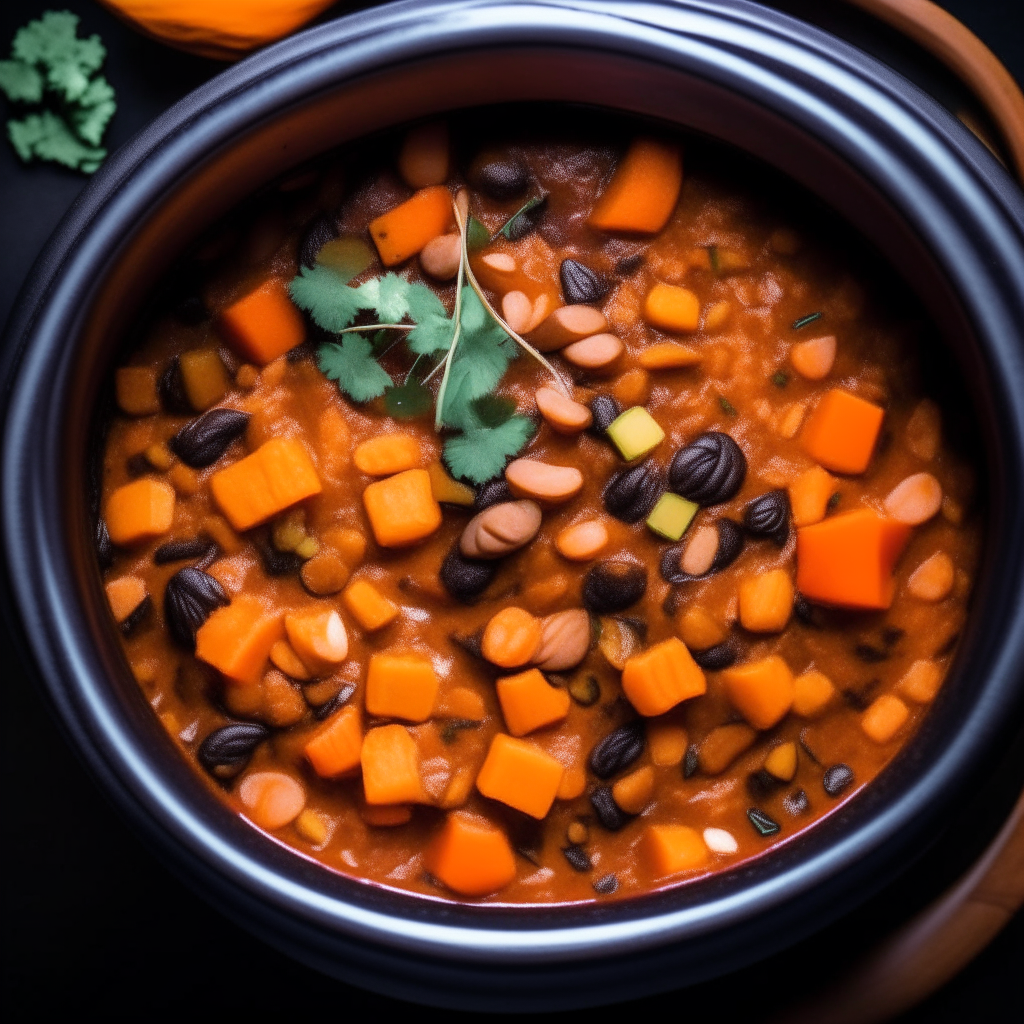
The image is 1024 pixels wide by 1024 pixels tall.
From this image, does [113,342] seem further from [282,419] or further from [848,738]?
[848,738]

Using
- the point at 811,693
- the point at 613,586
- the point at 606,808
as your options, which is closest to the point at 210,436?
the point at 613,586

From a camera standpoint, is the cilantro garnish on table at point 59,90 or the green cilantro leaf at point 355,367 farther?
the cilantro garnish on table at point 59,90

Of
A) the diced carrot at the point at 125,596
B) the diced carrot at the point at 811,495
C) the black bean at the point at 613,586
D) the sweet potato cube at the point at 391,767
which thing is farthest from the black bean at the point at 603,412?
the diced carrot at the point at 125,596

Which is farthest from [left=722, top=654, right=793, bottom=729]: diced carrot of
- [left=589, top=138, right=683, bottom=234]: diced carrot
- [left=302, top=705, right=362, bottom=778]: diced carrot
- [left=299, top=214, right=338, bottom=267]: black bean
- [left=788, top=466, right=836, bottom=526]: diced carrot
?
[left=299, top=214, right=338, bottom=267]: black bean

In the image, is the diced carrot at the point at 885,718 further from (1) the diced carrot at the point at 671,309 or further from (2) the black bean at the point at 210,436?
(2) the black bean at the point at 210,436

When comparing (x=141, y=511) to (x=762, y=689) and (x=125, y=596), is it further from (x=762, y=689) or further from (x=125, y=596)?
(x=762, y=689)

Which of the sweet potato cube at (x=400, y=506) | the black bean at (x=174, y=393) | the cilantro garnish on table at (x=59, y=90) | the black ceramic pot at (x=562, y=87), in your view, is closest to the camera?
the black ceramic pot at (x=562, y=87)
